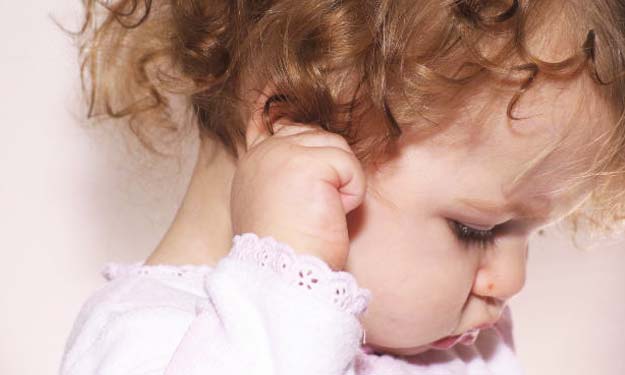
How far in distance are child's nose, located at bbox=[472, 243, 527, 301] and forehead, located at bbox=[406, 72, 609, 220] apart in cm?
9

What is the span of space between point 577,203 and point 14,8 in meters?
0.78

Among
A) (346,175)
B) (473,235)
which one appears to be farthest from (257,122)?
(473,235)

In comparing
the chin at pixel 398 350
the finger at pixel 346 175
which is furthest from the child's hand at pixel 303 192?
the chin at pixel 398 350

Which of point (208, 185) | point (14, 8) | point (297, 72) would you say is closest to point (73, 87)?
point (14, 8)

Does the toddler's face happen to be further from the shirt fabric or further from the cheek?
the shirt fabric

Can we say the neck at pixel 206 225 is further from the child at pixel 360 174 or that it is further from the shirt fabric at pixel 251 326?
the shirt fabric at pixel 251 326

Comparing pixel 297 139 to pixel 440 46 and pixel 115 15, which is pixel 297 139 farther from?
pixel 115 15

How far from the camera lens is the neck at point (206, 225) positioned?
41.0 inches

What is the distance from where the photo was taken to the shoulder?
35.2 inches

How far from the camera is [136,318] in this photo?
917 millimetres

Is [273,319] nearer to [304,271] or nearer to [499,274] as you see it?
[304,271]

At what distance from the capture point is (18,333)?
149 centimetres

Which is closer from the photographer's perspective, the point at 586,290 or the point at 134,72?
the point at 134,72

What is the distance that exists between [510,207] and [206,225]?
0.29 meters
